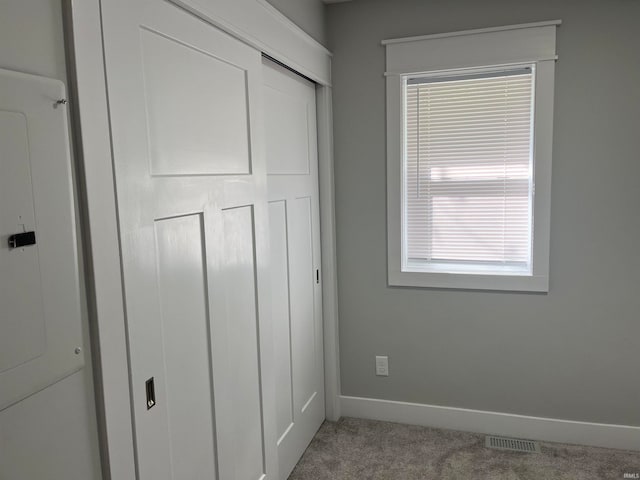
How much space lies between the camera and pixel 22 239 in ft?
3.04

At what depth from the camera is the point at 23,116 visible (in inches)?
36.3

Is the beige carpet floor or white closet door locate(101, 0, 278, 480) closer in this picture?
→ white closet door locate(101, 0, 278, 480)

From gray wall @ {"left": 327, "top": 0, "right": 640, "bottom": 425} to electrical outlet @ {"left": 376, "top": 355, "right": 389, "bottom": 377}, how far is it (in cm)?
4

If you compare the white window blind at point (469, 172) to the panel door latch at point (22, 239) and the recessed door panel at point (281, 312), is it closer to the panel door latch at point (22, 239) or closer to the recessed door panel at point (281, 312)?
the recessed door panel at point (281, 312)

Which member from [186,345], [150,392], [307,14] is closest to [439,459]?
[186,345]

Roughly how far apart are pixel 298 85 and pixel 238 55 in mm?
738

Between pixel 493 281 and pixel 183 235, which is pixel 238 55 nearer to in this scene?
pixel 183 235

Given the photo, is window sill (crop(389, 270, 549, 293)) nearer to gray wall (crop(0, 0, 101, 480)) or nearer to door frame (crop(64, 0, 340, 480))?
door frame (crop(64, 0, 340, 480))

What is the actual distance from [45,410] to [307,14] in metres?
2.20

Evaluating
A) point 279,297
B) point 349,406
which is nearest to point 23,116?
point 279,297

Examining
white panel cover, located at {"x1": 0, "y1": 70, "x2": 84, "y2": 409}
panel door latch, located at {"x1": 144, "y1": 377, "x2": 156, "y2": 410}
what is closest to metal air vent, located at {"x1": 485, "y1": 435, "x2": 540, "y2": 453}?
panel door latch, located at {"x1": 144, "y1": 377, "x2": 156, "y2": 410}

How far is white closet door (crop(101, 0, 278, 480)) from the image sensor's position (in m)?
1.25

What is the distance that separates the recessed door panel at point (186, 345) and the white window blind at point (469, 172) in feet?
5.24

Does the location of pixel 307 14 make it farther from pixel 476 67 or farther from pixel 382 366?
pixel 382 366
